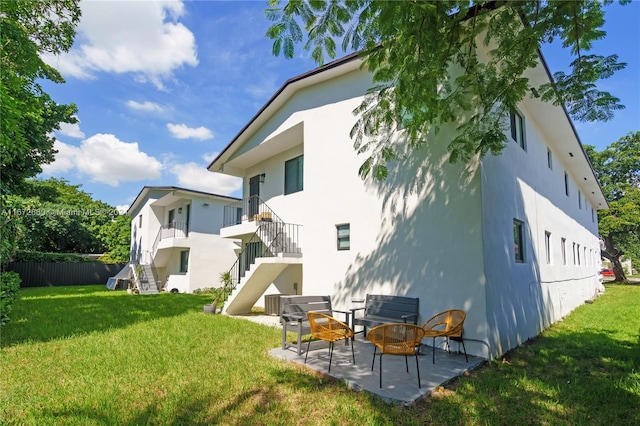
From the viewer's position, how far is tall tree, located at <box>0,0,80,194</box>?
7.90 meters

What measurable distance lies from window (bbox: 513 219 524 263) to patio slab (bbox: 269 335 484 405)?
118 inches

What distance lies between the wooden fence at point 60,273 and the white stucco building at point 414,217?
18244 mm

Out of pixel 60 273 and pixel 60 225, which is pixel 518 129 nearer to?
pixel 60 273

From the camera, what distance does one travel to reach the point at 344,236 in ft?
28.7

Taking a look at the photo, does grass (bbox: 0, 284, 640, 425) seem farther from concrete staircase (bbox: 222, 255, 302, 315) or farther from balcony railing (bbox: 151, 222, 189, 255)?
balcony railing (bbox: 151, 222, 189, 255)

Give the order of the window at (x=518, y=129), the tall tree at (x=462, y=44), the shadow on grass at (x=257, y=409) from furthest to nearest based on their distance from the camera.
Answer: the window at (x=518, y=129) < the tall tree at (x=462, y=44) < the shadow on grass at (x=257, y=409)

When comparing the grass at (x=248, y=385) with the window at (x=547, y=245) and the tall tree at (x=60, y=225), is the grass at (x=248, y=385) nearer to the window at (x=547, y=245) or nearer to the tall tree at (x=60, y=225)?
the window at (x=547, y=245)

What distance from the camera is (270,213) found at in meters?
12.2

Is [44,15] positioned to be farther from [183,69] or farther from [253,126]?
[253,126]

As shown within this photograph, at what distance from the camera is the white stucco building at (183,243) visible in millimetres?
19281

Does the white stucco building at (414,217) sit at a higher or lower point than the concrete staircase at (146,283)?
higher

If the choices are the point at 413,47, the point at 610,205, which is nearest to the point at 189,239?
the point at 413,47

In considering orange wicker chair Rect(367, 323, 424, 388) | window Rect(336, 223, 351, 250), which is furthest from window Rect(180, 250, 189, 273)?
orange wicker chair Rect(367, 323, 424, 388)

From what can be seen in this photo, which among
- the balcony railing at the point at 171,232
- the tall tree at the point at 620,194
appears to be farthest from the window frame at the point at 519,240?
the tall tree at the point at 620,194
